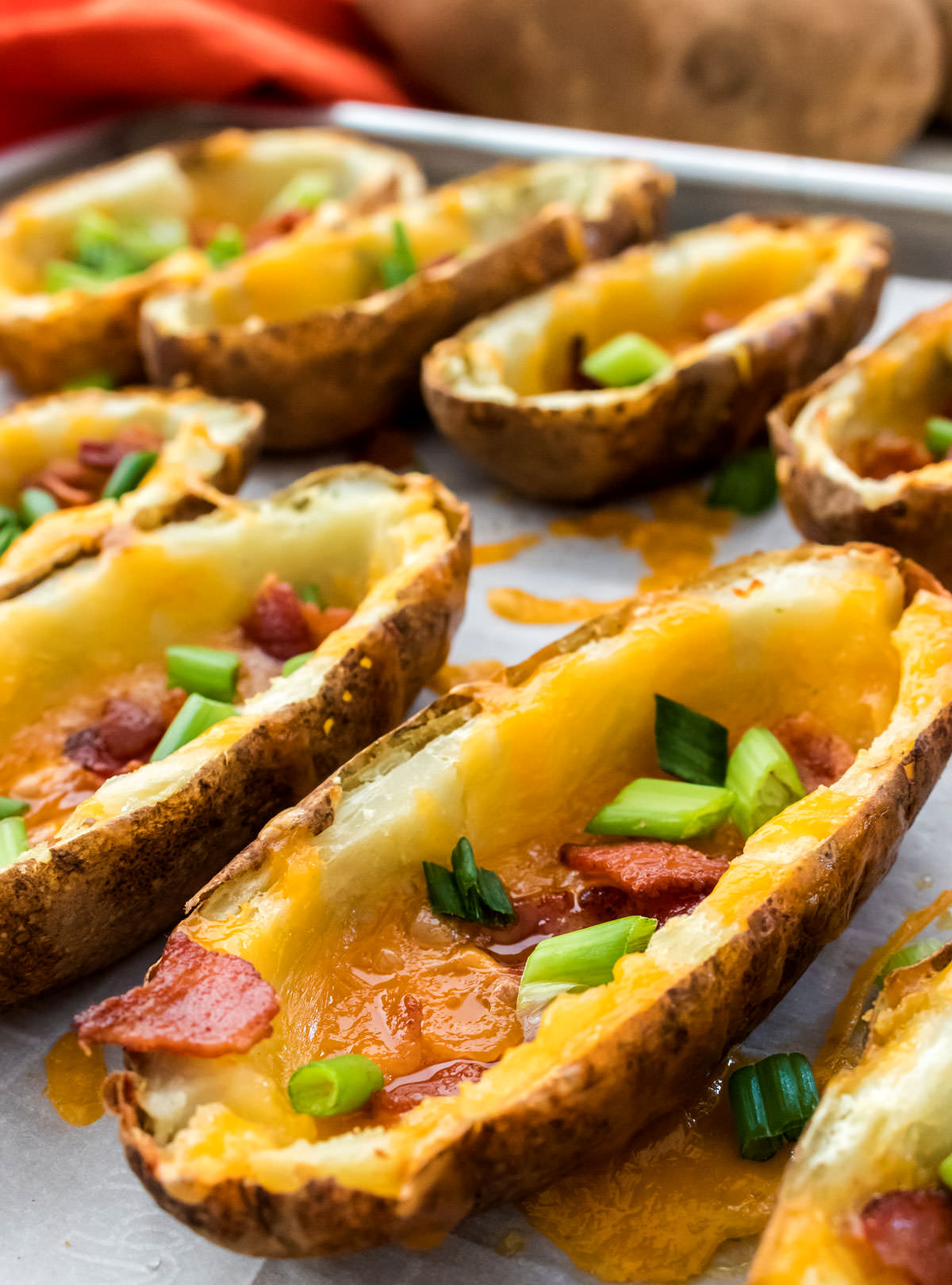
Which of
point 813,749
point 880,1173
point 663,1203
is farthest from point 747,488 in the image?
point 880,1173

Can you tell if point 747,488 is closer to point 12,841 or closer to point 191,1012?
point 12,841

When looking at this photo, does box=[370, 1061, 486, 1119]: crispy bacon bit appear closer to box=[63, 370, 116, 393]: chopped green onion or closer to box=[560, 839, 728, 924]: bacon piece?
box=[560, 839, 728, 924]: bacon piece

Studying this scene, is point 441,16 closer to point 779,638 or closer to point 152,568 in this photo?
point 152,568

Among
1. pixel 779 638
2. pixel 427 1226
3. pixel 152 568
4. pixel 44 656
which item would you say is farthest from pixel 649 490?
pixel 427 1226

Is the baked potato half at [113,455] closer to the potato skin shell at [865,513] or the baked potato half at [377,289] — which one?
the baked potato half at [377,289]

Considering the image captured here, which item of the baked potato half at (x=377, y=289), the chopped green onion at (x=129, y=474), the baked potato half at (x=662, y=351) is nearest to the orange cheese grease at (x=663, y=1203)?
the baked potato half at (x=662, y=351)
